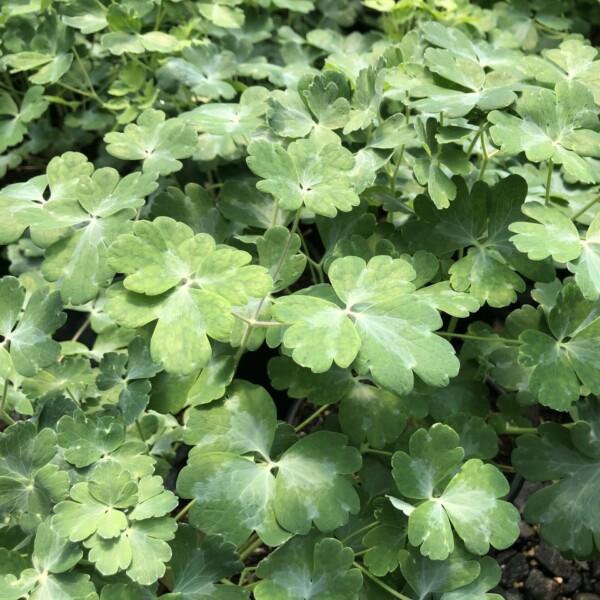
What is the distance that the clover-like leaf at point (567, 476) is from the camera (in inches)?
43.3

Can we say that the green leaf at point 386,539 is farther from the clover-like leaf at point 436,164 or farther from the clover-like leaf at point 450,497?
the clover-like leaf at point 436,164

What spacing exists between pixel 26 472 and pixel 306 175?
601mm

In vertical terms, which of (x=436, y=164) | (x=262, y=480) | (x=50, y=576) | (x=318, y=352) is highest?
(x=436, y=164)

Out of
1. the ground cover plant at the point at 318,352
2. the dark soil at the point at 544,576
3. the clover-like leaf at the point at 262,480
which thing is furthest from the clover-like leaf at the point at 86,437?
the dark soil at the point at 544,576

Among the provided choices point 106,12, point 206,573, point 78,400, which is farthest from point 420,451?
point 106,12

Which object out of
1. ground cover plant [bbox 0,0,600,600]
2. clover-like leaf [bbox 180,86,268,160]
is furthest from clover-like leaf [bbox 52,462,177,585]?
clover-like leaf [bbox 180,86,268,160]

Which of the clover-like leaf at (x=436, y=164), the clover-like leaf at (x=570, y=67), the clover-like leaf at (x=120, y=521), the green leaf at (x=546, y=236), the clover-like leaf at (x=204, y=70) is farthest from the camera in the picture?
the clover-like leaf at (x=204, y=70)

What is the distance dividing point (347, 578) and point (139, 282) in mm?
492

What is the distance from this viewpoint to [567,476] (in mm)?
1134

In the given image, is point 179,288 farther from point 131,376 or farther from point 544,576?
point 544,576

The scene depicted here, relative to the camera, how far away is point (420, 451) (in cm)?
102

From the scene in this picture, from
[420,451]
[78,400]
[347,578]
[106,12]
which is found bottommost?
[78,400]

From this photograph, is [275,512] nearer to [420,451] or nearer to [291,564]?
[291,564]

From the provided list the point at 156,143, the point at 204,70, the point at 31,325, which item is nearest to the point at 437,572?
the point at 31,325
